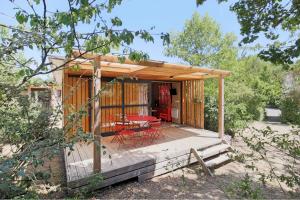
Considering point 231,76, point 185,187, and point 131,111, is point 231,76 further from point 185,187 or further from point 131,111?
point 185,187

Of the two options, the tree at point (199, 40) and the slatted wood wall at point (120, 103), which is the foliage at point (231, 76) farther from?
the slatted wood wall at point (120, 103)

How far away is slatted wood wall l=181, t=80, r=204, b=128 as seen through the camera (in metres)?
8.88

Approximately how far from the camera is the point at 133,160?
14.9ft

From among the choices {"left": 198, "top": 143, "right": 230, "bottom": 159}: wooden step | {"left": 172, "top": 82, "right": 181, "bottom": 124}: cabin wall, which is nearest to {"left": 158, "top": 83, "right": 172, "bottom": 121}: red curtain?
{"left": 172, "top": 82, "right": 181, "bottom": 124}: cabin wall

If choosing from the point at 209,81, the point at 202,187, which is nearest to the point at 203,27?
the point at 209,81

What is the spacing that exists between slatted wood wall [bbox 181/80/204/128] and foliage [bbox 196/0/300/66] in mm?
6128

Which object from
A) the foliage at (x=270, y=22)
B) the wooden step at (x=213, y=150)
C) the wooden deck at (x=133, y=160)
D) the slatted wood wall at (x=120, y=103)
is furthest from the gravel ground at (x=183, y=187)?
the slatted wood wall at (x=120, y=103)

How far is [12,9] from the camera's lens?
5.61 feet

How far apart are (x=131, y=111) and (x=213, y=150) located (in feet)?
12.5

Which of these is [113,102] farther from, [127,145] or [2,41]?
[2,41]

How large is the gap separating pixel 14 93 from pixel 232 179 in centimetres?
475

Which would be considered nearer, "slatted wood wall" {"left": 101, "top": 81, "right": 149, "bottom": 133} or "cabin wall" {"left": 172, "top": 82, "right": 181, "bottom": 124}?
"slatted wood wall" {"left": 101, "top": 81, "right": 149, "bottom": 133}

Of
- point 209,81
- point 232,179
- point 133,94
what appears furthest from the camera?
point 209,81

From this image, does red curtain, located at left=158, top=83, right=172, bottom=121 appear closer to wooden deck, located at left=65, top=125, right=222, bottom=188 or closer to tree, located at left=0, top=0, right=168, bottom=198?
wooden deck, located at left=65, top=125, right=222, bottom=188
